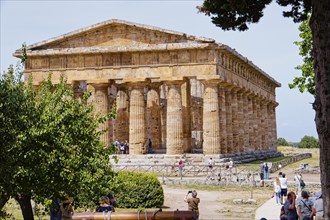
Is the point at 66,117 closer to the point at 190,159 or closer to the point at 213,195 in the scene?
the point at 213,195

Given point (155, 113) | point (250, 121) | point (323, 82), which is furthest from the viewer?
point (250, 121)

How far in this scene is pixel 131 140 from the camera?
36375mm

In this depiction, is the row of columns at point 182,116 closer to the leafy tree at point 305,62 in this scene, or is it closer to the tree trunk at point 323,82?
the leafy tree at point 305,62

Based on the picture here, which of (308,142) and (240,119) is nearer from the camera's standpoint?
(240,119)

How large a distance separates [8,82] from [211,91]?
80.9ft

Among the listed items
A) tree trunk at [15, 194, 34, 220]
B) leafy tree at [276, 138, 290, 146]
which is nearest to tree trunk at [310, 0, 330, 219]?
tree trunk at [15, 194, 34, 220]

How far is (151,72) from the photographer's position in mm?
36188

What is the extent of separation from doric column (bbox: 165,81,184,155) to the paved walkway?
14402 millimetres

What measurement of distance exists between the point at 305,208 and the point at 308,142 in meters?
85.6

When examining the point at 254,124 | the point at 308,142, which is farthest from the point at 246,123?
the point at 308,142

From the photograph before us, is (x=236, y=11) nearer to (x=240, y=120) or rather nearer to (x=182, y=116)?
(x=182, y=116)

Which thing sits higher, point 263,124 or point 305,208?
point 263,124

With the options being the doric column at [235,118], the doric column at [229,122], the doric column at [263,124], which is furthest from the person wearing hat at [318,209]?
the doric column at [263,124]

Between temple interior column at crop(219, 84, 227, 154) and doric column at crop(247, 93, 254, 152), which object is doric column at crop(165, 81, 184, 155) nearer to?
temple interior column at crop(219, 84, 227, 154)
